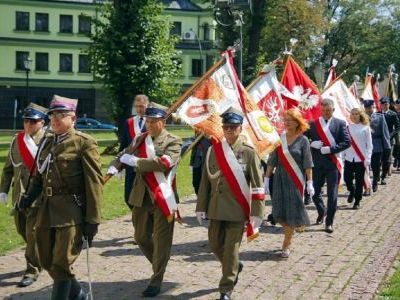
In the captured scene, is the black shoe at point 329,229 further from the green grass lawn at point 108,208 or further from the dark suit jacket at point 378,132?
the dark suit jacket at point 378,132

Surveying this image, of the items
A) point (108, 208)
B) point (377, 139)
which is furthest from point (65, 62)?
point (108, 208)

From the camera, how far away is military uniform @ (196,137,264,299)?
21.2ft

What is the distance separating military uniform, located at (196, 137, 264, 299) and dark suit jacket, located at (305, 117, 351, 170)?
151 inches

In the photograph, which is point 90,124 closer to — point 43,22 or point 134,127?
point 43,22

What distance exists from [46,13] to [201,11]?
15851mm

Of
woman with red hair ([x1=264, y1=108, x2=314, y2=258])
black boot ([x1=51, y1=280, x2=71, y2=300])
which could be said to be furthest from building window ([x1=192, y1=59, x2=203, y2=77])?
black boot ([x1=51, y1=280, x2=71, y2=300])

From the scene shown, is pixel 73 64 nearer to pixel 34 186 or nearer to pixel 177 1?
pixel 177 1

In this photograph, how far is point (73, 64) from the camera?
61.4 m

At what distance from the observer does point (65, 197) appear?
224 inches

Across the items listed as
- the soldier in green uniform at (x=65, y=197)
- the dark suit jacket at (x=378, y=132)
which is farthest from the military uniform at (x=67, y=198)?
the dark suit jacket at (x=378, y=132)

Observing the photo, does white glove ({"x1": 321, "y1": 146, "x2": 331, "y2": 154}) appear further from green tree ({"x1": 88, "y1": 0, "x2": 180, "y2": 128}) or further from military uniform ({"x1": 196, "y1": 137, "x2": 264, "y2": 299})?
green tree ({"x1": 88, "y1": 0, "x2": 180, "y2": 128})

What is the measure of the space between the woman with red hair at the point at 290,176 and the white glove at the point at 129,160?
241 centimetres

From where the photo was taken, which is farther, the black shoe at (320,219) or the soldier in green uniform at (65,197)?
the black shoe at (320,219)

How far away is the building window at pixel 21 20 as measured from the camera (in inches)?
2352
